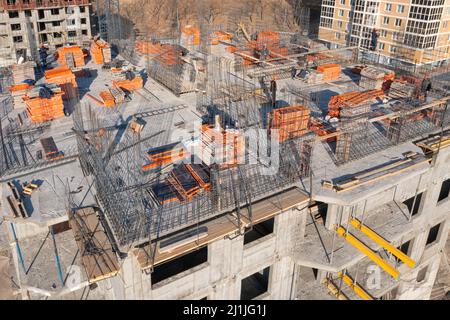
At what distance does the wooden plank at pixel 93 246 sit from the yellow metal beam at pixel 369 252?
461 inches

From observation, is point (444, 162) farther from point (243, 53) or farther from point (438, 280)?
point (243, 53)

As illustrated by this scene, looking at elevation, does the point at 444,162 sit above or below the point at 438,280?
above

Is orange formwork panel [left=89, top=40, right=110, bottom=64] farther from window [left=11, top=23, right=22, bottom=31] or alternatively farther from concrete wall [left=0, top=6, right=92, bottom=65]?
window [left=11, top=23, right=22, bottom=31]

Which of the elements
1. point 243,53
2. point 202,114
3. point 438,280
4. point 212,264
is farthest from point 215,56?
point 438,280

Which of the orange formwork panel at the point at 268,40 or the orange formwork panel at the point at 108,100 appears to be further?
the orange formwork panel at the point at 268,40

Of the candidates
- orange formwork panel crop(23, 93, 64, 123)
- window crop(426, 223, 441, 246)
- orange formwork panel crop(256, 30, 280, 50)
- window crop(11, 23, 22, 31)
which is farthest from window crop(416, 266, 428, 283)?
window crop(11, 23, 22, 31)

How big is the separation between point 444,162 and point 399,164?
533cm

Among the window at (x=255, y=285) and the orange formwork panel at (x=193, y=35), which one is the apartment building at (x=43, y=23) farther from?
the window at (x=255, y=285)

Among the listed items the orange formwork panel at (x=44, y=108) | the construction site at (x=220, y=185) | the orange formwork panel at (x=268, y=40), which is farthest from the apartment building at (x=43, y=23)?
the orange formwork panel at (x=44, y=108)

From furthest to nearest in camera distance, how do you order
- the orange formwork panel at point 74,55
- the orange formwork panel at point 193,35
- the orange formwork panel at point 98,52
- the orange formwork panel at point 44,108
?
the orange formwork panel at point 193,35
the orange formwork panel at point 98,52
the orange formwork panel at point 74,55
the orange formwork panel at point 44,108

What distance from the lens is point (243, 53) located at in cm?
4178

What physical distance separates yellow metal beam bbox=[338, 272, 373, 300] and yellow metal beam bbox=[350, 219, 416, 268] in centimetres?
308

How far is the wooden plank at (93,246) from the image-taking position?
1614 cm

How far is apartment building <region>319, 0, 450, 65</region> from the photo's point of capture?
5453 cm
